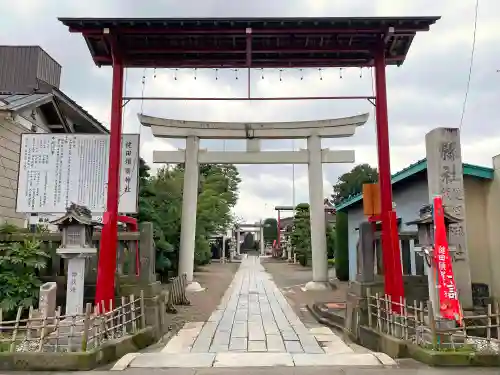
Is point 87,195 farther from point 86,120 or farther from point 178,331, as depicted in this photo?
point 86,120

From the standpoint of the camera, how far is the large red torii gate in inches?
A: 336

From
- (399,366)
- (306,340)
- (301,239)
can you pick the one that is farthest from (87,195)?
(301,239)

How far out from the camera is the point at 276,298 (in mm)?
17172

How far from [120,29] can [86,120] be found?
381 inches

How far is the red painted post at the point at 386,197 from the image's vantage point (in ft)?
27.6

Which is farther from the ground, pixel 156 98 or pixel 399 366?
pixel 156 98

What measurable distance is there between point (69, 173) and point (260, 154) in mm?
10940

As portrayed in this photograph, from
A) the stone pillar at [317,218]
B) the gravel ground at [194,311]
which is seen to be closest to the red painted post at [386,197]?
the gravel ground at [194,311]

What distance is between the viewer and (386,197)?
8.94 metres

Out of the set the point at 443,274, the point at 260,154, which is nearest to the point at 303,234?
the point at 260,154

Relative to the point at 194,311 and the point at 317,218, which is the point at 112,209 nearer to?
the point at 194,311

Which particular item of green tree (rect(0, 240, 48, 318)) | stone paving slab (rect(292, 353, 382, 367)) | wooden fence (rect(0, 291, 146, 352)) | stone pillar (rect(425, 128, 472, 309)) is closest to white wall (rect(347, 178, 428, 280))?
stone pillar (rect(425, 128, 472, 309))

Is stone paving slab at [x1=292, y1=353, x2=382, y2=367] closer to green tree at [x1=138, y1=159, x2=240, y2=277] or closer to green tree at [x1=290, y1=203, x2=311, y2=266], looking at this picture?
green tree at [x1=138, y1=159, x2=240, y2=277]

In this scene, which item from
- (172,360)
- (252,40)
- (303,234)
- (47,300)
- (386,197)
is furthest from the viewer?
(303,234)
